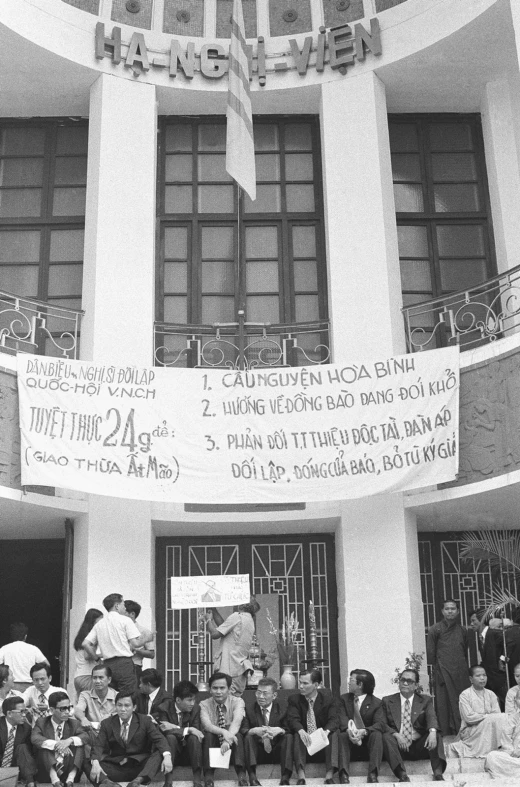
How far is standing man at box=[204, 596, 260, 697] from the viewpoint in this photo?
1167cm

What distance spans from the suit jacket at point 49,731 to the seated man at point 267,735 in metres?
1.45

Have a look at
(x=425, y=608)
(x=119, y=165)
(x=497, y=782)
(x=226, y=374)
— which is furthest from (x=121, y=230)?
(x=497, y=782)

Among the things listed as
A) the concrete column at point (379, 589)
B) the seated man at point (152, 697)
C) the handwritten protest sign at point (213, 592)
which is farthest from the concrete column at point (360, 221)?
the seated man at point (152, 697)

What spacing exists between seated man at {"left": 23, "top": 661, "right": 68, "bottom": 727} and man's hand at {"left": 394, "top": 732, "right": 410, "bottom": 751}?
3.05 metres

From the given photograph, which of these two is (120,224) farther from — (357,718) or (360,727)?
(360,727)

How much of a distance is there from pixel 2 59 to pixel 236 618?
7584mm

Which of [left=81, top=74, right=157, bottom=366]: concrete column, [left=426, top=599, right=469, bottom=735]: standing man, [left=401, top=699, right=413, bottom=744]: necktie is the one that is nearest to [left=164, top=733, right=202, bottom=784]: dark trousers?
[left=401, top=699, right=413, bottom=744]: necktie

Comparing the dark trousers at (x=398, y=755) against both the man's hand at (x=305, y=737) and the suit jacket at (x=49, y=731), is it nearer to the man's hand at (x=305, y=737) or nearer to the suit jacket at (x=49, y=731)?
the man's hand at (x=305, y=737)

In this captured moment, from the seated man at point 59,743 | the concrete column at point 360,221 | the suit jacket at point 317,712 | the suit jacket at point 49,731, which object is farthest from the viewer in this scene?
the concrete column at point 360,221

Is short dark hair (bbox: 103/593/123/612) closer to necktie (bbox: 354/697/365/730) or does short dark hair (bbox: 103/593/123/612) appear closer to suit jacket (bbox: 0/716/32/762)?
suit jacket (bbox: 0/716/32/762)

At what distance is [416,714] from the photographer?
1057cm

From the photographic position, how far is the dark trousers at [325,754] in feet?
32.9

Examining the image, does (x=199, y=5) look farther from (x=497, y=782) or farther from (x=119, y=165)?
(x=497, y=782)

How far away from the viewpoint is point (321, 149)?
49.5 feet
